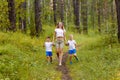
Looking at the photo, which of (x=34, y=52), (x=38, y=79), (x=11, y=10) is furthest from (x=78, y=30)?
(x=38, y=79)

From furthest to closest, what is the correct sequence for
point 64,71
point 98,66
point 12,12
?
point 12,12 → point 64,71 → point 98,66

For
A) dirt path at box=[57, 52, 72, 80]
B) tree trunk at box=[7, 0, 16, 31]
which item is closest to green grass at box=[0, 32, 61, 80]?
dirt path at box=[57, 52, 72, 80]

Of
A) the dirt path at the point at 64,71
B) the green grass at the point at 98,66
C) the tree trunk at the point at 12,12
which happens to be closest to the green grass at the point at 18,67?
the dirt path at the point at 64,71

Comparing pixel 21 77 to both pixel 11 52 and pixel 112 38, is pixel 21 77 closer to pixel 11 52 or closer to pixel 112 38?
pixel 11 52

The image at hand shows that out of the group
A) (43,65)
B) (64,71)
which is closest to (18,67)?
(64,71)

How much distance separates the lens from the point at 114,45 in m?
17.8

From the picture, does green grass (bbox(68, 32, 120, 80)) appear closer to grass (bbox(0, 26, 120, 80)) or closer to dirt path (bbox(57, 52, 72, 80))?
grass (bbox(0, 26, 120, 80))

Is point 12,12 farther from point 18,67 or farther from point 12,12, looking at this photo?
point 18,67

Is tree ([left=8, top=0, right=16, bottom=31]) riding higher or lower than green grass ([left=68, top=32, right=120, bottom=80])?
higher

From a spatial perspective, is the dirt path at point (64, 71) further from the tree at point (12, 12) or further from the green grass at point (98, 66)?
the tree at point (12, 12)

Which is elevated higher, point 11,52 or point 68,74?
point 11,52

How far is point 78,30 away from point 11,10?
2061 centimetres

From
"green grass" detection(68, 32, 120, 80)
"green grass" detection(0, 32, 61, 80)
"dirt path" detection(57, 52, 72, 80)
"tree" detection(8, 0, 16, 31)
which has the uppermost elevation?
"tree" detection(8, 0, 16, 31)

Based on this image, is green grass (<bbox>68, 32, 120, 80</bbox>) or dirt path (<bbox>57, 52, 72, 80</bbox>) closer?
green grass (<bbox>68, 32, 120, 80</bbox>)
